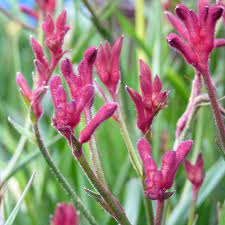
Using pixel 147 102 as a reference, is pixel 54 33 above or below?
Answer: above

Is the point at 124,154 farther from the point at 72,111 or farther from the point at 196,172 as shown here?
the point at 72,111

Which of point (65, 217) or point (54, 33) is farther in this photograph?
point (54, 33)

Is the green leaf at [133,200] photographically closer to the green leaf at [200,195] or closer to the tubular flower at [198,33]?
the green leaf at [200,195]

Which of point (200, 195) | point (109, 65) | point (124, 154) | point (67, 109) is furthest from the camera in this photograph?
point (124, 154)

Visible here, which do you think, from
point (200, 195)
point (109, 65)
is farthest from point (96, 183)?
point (200, 195)

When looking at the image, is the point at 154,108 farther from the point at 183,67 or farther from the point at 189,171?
the point at 183,67

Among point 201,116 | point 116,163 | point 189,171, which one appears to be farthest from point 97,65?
point 116,163
